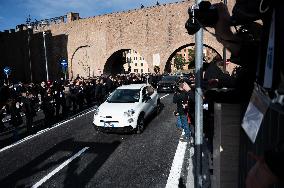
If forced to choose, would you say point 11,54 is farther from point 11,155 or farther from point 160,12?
point 11,155

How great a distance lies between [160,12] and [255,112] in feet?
117

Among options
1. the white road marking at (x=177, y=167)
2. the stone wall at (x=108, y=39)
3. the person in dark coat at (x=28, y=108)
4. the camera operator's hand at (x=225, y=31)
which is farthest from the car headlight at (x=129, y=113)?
the stone wall at (x=108, y=39)

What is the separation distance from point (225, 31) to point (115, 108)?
937cm

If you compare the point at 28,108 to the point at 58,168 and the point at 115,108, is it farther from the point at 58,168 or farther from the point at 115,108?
the point at 58,168

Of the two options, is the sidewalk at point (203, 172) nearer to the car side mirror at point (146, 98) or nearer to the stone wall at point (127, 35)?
the car side mirror at point (146, 98)

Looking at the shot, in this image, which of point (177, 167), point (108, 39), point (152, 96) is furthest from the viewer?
point (108, 39)

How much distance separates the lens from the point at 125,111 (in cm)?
1121

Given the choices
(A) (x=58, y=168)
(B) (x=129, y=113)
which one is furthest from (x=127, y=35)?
(A) (x=58, y=168)

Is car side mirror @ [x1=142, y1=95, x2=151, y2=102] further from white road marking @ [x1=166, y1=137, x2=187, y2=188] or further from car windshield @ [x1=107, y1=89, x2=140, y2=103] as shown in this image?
white road marking @ [x1=166, y1=137, x2=187, y2=188]

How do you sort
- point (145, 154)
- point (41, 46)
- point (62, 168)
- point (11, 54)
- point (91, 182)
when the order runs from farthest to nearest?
1. point (11, 54)
2. point (41, 46)
3. point (145, 154)
4. point (62, 168)
5. point (91, 182)

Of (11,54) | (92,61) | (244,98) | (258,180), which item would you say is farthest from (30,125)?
(11,54)

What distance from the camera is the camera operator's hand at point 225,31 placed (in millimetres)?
2217

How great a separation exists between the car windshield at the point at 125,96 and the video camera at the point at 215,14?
32.4 feet

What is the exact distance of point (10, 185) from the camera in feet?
22.0
